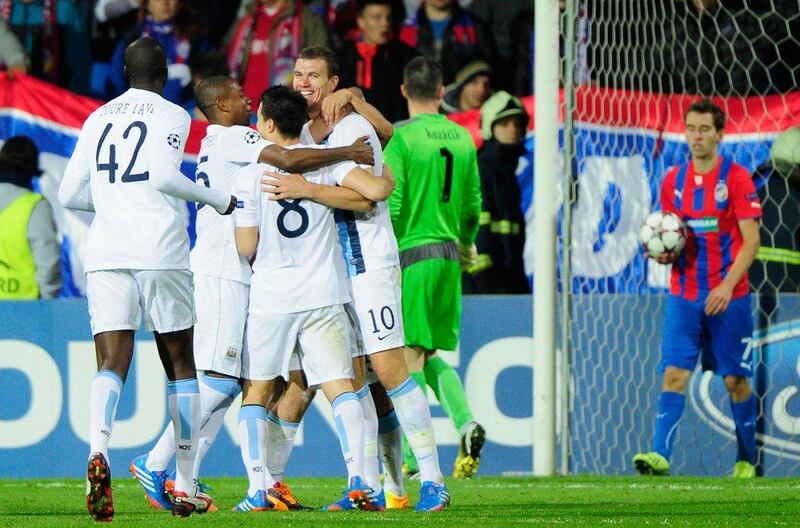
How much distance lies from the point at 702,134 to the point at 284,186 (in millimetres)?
3709

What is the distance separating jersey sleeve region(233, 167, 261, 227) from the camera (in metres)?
6.51

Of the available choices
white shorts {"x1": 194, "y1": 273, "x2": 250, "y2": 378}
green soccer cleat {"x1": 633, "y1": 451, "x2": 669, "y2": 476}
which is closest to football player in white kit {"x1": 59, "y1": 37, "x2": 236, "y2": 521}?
white shorts {"x1": 194, "y1": 273, "x2": 250, "y2": 378}

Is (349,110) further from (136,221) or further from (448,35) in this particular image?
(448,35)

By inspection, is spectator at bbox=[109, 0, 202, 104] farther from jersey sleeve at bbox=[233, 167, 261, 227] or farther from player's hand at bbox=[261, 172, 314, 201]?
player's hand at bbox=[261, 172, 314, 201]

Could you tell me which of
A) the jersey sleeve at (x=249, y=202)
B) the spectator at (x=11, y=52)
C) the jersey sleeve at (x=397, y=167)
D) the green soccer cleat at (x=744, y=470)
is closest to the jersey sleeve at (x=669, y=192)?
the green soccer cleat at (x=744, y=470)

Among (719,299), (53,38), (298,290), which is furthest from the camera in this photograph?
(53,38)

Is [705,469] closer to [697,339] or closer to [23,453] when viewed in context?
[697,339]

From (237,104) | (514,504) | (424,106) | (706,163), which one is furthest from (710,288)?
(237,104)

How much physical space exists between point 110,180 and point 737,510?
3.06 metres

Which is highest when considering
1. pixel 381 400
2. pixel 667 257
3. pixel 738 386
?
pixel 667 257

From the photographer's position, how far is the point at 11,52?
455 inches

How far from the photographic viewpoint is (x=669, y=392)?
9172 millimetres

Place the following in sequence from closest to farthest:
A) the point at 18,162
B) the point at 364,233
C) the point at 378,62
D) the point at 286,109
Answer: the point at 286,109, the point at 364,233, the point at 18,162, the point at 378,62

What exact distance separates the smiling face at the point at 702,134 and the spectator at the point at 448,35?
272cm
